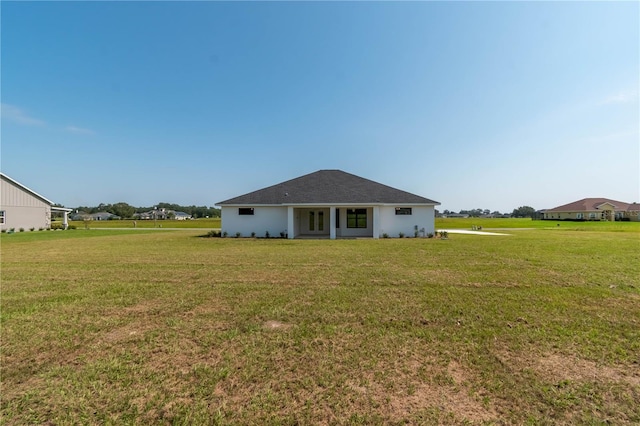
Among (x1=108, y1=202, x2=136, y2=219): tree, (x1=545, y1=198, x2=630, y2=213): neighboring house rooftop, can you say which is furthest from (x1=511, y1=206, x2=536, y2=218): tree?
(x1=108, y1=202, x2=136, y2=219): tree

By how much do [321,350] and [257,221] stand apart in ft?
60.7

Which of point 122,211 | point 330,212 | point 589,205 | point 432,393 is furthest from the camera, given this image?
point 122,211

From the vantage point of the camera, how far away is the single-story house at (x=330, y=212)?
66.4 ft

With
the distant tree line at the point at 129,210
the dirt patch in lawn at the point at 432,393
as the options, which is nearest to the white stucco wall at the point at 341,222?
the dirt patch in lawn at the point at 432,393

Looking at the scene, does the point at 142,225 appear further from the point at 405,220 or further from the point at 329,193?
the point at 405,220

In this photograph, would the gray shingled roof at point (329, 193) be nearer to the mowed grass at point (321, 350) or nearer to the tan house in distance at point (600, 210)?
the mowed grass at point (321, 350)

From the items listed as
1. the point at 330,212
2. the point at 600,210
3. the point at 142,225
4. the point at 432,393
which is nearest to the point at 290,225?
the point at 330,212

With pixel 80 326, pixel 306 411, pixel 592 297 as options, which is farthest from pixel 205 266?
pixel 592 297

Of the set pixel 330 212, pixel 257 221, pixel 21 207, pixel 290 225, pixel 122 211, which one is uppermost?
pixel 122 211

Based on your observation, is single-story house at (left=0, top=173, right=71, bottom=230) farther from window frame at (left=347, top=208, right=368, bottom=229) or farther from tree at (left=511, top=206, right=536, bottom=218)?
tree at (left=511, top=206, right=536, bottom=218)

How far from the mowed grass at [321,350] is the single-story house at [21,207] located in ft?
98.6

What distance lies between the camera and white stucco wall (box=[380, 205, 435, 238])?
68.0 ft

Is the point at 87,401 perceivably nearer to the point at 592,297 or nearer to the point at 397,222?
the point at 592,297

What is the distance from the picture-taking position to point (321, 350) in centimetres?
359
